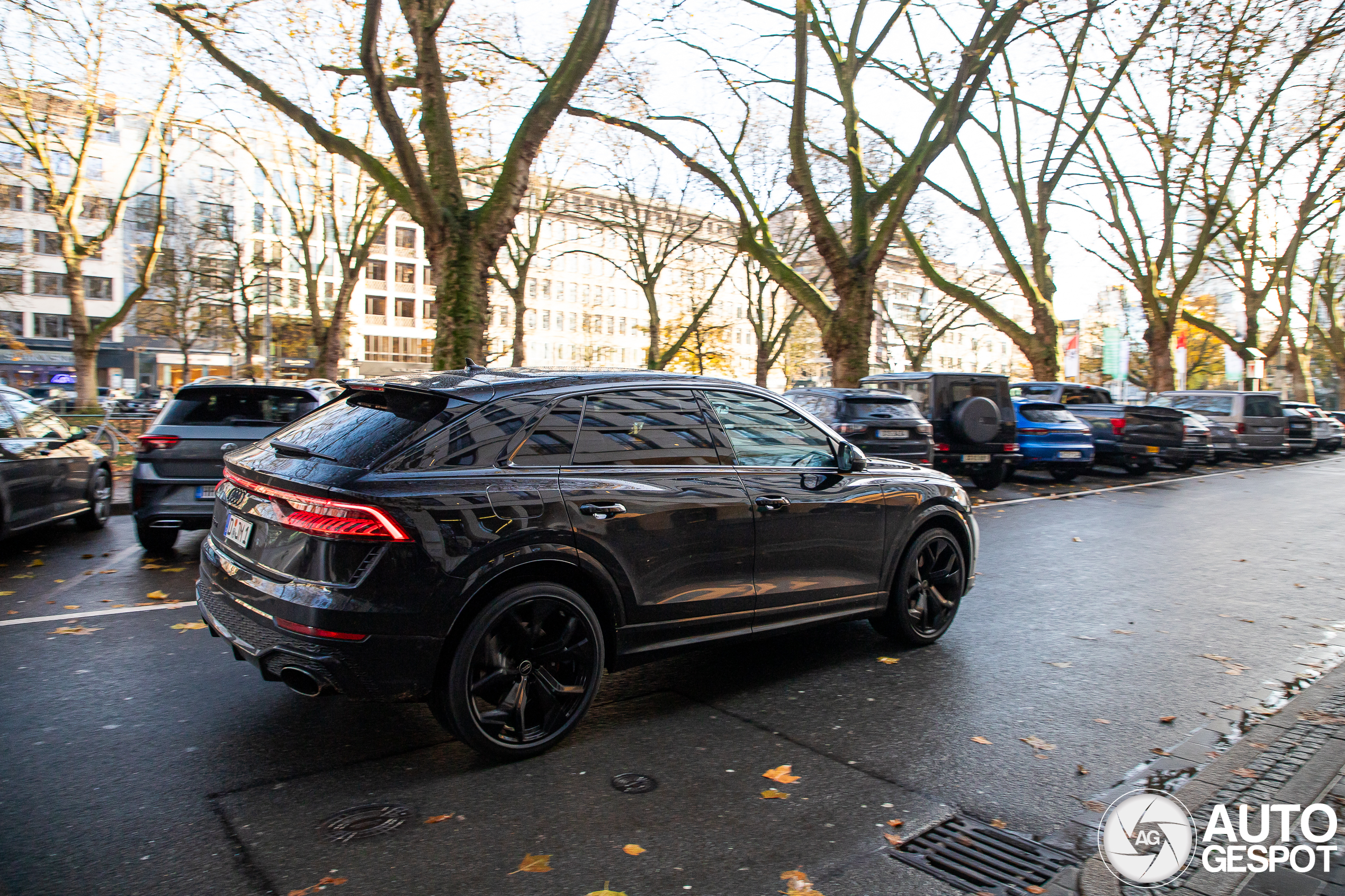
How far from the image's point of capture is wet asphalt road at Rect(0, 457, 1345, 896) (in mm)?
3154

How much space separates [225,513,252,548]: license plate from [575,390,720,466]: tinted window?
58.0 inches

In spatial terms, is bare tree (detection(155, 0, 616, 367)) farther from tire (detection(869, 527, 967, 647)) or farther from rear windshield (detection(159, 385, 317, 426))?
tire (detection(869, 527, 967, 647))

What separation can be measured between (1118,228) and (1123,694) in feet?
108

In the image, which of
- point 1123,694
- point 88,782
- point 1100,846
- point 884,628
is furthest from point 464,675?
point 1123,694

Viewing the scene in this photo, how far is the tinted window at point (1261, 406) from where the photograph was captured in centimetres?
2586

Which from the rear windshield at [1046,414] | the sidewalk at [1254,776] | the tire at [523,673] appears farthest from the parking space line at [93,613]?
the rear windshield at [1046,414]

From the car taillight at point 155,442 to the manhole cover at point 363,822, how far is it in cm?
565

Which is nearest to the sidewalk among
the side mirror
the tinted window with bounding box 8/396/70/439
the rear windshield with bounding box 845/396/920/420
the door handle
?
the side mirror

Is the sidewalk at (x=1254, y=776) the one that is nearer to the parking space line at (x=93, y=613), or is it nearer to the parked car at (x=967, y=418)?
the parking space line at (x=93, y=613)

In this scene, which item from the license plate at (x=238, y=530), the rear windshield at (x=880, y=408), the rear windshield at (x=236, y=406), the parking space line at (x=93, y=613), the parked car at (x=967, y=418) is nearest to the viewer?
the license plate at (x=238, y=530)

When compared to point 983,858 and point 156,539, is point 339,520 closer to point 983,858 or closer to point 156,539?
point 983,858

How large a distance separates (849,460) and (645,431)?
1.40 meters

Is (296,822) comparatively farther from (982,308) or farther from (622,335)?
(622,335)

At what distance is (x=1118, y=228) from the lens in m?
33.6
